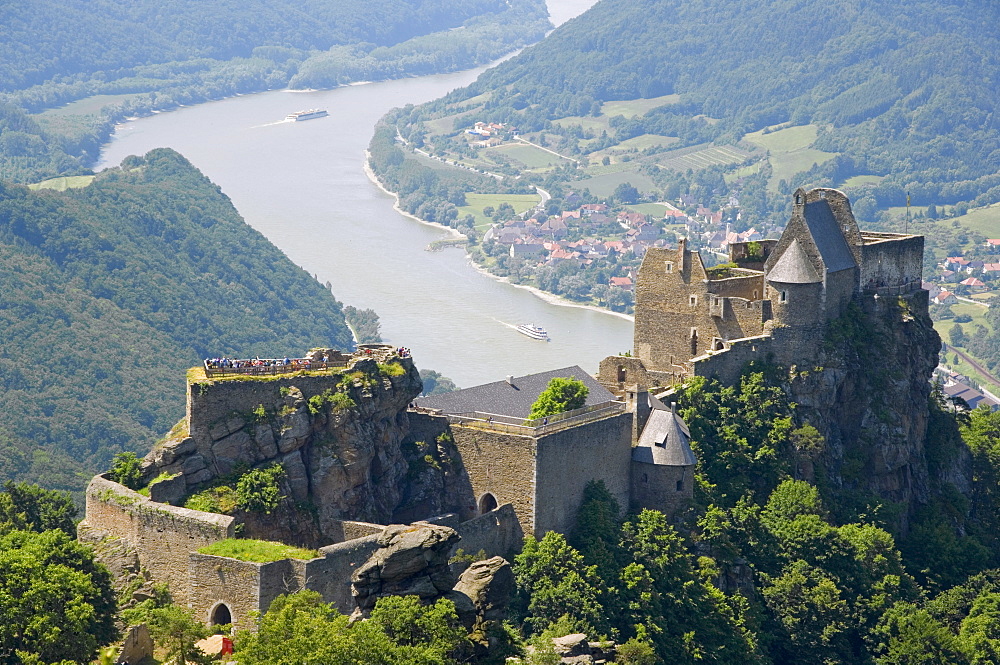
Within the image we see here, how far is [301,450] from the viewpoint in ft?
167

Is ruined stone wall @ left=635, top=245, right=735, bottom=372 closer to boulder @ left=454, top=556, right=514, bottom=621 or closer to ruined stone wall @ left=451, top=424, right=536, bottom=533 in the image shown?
ruined stone wall @ left=451, top=424, right=536, bottom=533

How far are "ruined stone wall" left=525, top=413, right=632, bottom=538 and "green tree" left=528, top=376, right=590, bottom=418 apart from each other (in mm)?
1308

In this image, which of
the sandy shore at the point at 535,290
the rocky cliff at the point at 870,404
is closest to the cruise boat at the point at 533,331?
the sandy shore at the point at 535,290

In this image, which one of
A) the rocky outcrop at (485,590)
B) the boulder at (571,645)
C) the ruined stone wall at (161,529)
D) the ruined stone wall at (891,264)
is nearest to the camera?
the rocky outcrop at (485,590)

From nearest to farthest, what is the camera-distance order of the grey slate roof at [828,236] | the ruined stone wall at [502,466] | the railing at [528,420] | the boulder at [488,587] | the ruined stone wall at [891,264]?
the boulder at [488,587], the ruined stone wall at [502,466], the railing at [528,420], the grey slate roof at [828,236], the ruined stone wall at [891,264]

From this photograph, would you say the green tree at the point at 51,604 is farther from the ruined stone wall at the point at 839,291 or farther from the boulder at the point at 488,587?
the ruined stone wall at the point at 839,291

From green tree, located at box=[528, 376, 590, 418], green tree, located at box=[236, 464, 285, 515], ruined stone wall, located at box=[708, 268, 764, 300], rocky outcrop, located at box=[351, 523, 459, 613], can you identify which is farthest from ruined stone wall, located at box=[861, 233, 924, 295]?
rocky outcrop, located at box=[351, 523, 459, 613]

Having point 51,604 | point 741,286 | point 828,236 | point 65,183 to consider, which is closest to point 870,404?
point 828,236

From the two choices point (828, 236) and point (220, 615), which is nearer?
point (220, 615)

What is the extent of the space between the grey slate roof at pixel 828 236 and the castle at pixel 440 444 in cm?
14

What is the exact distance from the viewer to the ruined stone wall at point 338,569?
1802 inches

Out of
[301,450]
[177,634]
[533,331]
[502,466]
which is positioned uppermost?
[301,450]

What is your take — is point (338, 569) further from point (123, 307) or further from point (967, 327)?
point (967, 327)

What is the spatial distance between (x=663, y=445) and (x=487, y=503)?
6.40 metres
